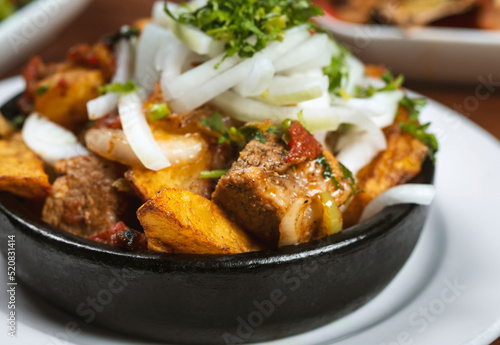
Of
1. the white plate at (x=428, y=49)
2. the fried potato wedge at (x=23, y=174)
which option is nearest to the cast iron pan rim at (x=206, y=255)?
the fried potato wedge at (x=23, y=174)

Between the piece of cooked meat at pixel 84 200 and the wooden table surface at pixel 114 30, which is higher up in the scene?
the piece of cooked meat at pixel 84 200

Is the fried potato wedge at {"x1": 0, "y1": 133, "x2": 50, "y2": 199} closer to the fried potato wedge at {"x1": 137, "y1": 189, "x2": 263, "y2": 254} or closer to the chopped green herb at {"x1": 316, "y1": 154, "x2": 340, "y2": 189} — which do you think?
the fried potato wedge at {"x1": 137, "y1": 189, "x2": 263, "y2": 254}

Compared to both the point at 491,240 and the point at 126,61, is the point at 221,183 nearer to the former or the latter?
the point at 126,61

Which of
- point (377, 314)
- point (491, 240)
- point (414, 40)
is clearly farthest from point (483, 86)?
point (377, 314)

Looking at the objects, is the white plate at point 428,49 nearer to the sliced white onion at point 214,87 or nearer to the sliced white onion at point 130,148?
the sliced white onion at point 214,87

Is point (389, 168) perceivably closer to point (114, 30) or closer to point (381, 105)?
point (381, 105)

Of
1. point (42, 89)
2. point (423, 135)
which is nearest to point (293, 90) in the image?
point (423, 135)
